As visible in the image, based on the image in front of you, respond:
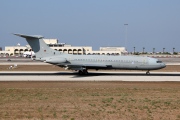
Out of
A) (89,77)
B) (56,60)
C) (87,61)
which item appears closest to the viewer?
(89,77)

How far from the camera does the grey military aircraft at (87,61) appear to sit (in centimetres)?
4350

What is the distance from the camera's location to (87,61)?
1748 inches

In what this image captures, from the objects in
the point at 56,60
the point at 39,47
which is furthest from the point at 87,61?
the point at 39,47

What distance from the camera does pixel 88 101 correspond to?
20.0 m

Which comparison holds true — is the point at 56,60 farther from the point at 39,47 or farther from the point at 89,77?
the point at 89,77

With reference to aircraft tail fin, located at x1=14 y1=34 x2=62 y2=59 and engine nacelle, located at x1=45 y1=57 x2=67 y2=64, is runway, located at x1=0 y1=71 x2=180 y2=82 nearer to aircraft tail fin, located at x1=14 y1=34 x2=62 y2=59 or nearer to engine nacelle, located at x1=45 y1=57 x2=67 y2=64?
engine nacelle, located at x1=45 y1=57 x2=67 y2=64

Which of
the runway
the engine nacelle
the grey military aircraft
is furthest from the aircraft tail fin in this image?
the runway

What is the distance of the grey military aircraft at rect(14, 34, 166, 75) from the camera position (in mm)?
43500

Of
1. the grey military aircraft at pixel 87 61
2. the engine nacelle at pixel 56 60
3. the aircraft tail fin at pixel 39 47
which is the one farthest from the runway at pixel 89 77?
the aircraft tail fin at pixel 39 47

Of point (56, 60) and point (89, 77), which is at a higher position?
point (56, 60)

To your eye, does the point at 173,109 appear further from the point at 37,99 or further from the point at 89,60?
the point at 89,60

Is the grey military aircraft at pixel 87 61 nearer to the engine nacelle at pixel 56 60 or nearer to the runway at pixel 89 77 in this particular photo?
the engine nacelle at pixel 56 60

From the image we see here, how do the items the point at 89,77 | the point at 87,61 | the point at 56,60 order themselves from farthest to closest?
1. the point at 87,61
2. the point at 56,60
3. the point at 89,77

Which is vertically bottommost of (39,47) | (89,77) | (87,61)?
(89,77)
